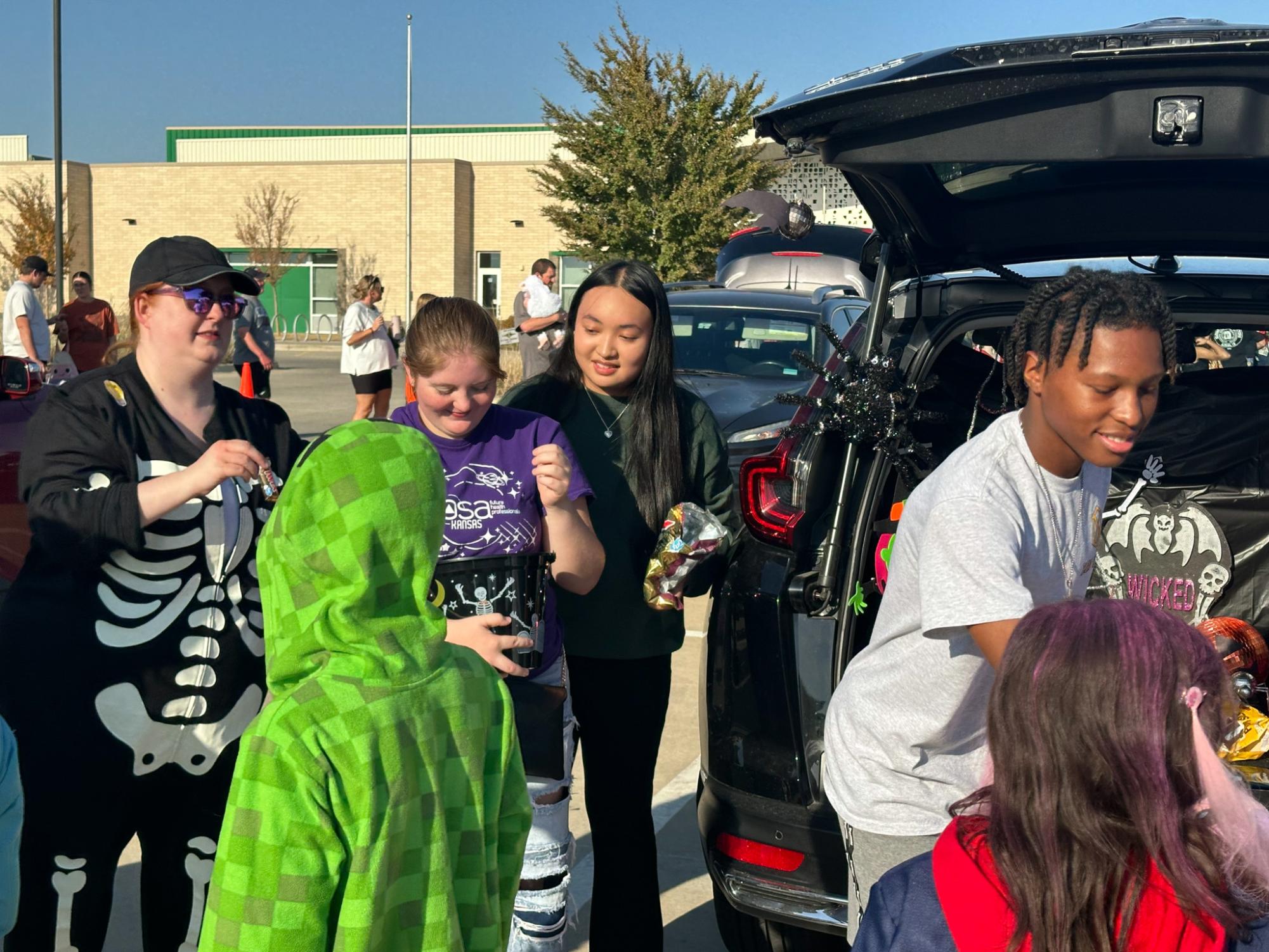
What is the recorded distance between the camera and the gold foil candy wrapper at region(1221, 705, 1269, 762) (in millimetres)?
3107

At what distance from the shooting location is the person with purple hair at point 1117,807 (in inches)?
51.9

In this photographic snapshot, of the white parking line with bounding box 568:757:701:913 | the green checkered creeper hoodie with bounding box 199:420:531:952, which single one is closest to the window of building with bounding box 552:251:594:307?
the white parking line with bounding box 568:757:701:913

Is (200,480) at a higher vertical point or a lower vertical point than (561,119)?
lower

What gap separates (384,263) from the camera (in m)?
40.0

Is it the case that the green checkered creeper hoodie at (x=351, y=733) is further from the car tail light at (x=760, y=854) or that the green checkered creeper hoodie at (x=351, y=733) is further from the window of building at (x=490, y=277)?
the window of building at (x=490, y=277)

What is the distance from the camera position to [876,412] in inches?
123

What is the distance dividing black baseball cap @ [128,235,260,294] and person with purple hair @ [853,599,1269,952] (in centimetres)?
196

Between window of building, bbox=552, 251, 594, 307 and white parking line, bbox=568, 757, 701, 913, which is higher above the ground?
window of building, bbox=552, 251, 594, 307

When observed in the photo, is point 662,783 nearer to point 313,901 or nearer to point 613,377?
point 613,377

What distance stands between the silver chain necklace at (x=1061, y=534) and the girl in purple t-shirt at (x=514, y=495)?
1040 millimetres

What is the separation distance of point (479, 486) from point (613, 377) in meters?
0.47

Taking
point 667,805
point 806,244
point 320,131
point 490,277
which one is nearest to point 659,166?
point 806,244

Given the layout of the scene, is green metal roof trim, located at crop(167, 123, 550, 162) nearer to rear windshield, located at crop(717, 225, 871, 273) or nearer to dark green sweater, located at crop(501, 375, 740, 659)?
rear windshield, located at crop(717, 225, 871, 273)

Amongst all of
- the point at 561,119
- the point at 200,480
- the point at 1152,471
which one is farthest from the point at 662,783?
the point at 561,119
